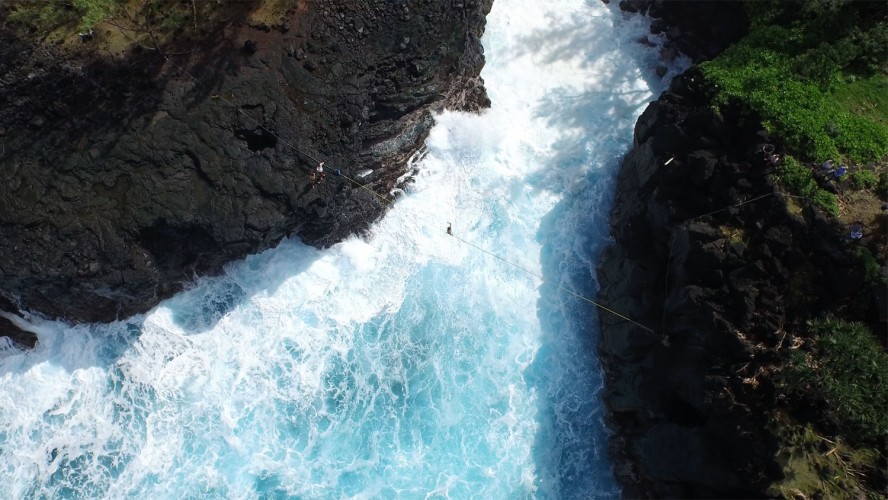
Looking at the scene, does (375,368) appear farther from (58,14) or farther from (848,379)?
(58,14)

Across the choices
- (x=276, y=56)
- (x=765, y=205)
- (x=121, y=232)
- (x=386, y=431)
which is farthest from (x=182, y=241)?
(x=765, y=205)

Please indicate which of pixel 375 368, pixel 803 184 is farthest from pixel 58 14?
pixel 803 184

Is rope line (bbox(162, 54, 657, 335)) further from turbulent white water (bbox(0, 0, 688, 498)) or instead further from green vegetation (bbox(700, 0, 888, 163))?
green vegetation (bbox(700, 0, 888, 163))

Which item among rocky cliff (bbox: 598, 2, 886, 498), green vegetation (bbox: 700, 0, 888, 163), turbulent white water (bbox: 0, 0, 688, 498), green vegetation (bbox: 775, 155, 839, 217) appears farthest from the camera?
turbulent white water (bbox: 0, 0, 688, 498)

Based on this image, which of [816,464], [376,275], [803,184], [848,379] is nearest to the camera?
[848,379]

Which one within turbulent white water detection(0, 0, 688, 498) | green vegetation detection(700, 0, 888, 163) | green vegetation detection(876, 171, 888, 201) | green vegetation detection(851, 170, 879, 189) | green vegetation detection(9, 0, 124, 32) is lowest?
turbulent white water detection(0, 0, 688, 498)

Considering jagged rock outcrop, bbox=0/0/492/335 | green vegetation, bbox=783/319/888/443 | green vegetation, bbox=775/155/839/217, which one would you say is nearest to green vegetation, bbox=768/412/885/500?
green vegetation, bbox=783/319/888/443
